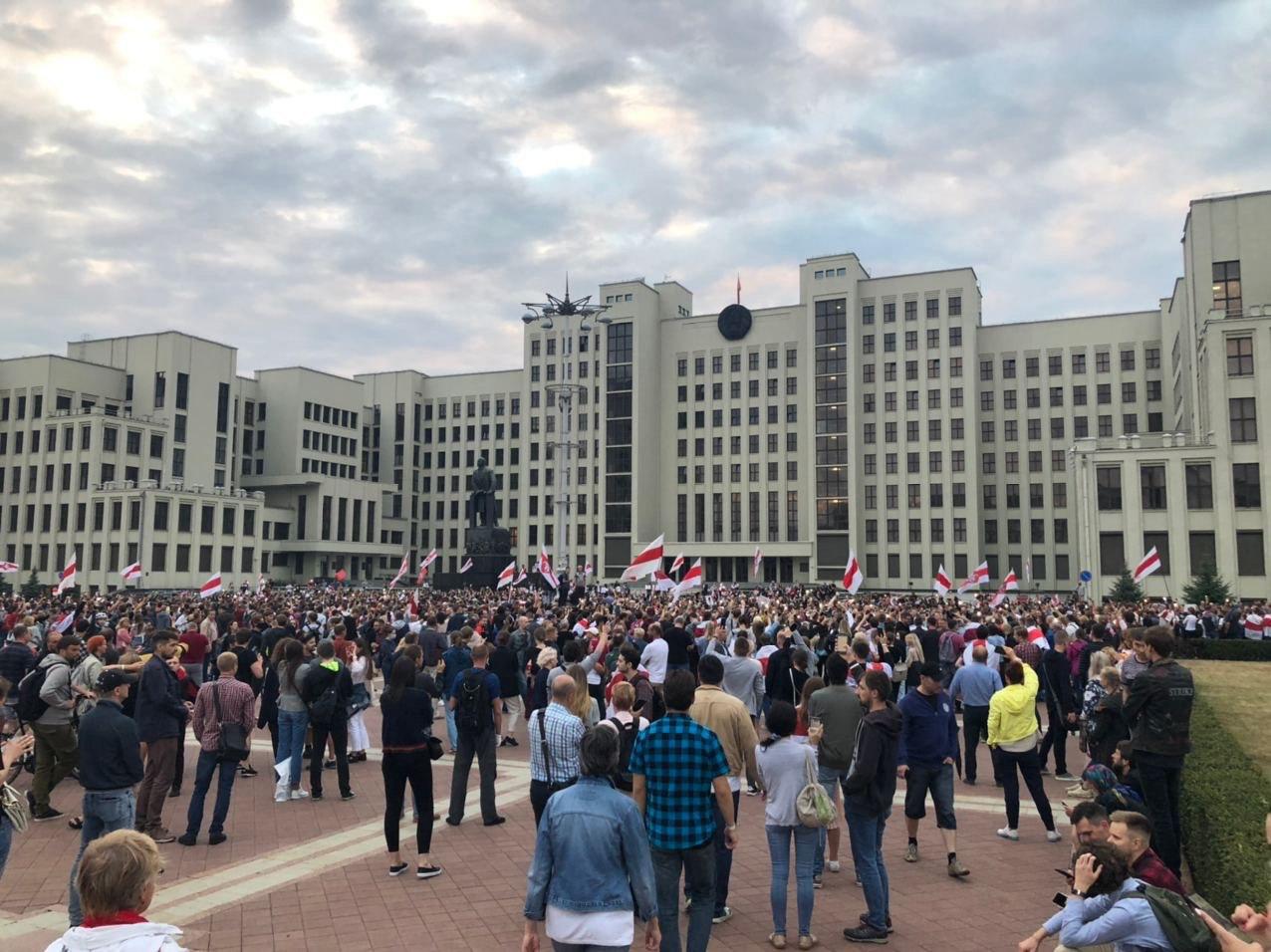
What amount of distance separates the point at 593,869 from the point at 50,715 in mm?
8279

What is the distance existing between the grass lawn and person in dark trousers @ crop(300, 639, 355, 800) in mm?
11618

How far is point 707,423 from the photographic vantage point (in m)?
83.2

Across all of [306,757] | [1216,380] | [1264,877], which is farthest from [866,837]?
[1216,380]

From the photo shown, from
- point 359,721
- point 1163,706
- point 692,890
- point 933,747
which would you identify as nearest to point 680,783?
point 692,890

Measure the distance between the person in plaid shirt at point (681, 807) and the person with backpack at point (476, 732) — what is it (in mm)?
4167

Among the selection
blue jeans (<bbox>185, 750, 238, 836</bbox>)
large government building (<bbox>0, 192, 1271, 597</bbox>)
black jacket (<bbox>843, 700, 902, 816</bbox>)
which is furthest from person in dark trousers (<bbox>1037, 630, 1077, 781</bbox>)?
large government building (<bbox>0, 192, 1271, 597</bbox>)

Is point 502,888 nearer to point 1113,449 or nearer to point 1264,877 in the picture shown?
point 1264,877

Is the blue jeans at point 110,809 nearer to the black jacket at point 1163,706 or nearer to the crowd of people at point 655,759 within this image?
the crowd of people at point 655,759

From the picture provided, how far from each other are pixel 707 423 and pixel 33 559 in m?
55.5

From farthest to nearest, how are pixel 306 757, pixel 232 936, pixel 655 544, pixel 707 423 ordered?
1. pixel 707 423
2. pixel 655 544
3. pixel 306 757
4. pixel 232 936

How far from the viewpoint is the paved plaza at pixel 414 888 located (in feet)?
22.9

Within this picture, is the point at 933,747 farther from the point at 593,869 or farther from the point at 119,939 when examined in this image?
the point at 119,939

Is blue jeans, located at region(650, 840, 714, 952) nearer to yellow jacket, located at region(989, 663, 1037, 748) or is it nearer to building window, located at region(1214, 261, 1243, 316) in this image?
yellow jacket, located at region(989, 663, 1037, 748)

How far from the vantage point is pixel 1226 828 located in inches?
259
